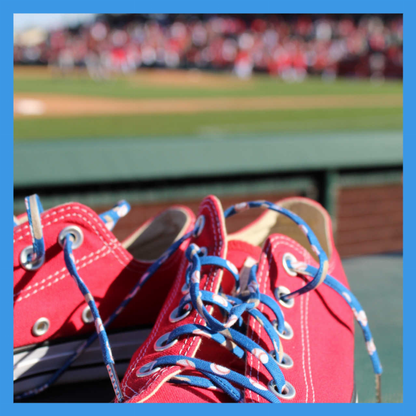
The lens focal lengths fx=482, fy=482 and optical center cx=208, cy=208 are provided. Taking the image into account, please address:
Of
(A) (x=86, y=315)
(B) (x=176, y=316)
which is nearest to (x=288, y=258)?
(B) (x=176, y=316)

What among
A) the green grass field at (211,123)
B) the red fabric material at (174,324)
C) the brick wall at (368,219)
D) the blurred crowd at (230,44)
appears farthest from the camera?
the blurred crowd at (230,44)

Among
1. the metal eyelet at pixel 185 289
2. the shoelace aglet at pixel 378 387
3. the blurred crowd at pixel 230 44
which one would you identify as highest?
the blurred crowd at pixel 230 44

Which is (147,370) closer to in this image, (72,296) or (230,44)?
(72,296)

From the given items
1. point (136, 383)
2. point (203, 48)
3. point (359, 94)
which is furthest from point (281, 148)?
point (203, 48)

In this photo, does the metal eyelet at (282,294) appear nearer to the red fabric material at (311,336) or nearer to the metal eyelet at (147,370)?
the red fabric material at (311,336)

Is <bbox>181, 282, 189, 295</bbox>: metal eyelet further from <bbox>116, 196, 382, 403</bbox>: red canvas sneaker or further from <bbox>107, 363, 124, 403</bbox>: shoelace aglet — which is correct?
<bbox>107, 363, 124, 403</bbox>: shoelace aglet

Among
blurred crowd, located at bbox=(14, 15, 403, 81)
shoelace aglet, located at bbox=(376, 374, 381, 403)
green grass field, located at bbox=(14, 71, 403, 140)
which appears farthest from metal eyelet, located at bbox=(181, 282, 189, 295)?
blurred crowd, located at bbox=(14, 15, 403, 81)

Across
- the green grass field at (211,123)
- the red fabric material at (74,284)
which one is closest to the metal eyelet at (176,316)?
the red fabric material at (74,284)

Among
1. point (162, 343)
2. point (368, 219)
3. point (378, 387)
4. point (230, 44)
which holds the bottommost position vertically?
point (368, 219)

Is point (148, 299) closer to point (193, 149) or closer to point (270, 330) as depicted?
point (270, 330)
